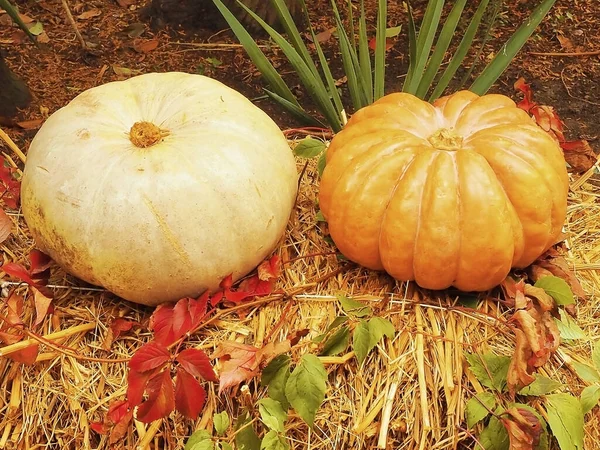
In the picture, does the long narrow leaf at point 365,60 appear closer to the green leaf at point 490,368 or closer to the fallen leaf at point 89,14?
the green leaf at point 490,368

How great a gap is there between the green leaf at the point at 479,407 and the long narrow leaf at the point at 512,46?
97 cm

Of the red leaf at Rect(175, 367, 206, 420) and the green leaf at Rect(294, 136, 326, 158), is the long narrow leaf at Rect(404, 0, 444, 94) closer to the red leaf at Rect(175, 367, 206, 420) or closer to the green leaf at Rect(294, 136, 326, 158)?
the green leaf at Rect(294, 136, 326, 158)

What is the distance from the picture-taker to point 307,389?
1140 millimetres

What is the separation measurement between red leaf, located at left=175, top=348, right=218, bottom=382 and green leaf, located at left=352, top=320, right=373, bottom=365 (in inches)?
11.1

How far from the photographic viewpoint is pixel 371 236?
4.45 feet

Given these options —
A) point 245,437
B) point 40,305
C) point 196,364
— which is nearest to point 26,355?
point 40,305

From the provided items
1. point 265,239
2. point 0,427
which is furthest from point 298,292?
point 0,427

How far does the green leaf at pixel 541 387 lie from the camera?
3.90ft

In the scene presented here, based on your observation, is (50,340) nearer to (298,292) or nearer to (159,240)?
(159,240)

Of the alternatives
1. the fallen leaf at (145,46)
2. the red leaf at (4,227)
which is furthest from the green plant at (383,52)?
the fallen leaf at (145,46)

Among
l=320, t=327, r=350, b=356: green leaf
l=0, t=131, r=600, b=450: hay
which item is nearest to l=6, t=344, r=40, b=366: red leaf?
l=0, t=131, r=600, b=450: hay

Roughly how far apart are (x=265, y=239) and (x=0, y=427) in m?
0.68

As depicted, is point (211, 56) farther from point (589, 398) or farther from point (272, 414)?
point (589, 398)

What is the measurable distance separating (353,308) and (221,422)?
1.16 feet
